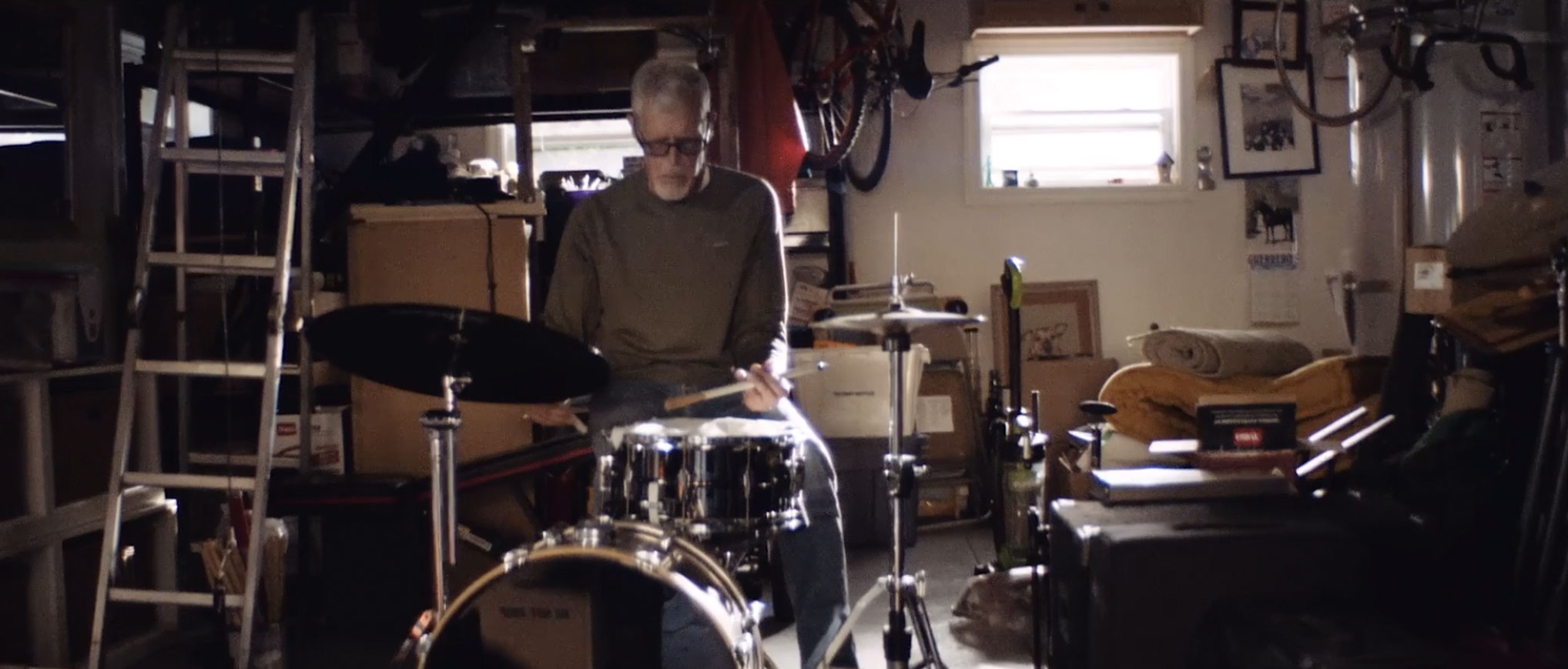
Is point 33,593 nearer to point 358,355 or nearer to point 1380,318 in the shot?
point 358,355

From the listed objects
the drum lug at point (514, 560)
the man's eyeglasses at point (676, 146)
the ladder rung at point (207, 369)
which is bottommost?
the drum lug at point (514, 560)

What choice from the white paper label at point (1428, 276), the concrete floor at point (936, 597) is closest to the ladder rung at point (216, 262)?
the concrete floor at point (936, 597)

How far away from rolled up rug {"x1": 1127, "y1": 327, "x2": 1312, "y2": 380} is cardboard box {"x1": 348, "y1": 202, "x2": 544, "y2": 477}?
8.39 feet

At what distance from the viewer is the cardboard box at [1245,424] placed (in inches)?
115

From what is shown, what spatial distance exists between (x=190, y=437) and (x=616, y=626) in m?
2.53

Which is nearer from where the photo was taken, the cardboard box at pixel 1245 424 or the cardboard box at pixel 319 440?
the cardboard box at pixel 1245 424

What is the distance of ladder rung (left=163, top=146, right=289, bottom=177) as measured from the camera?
3.33m

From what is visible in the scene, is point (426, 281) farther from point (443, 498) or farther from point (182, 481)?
→ point (443, 498)

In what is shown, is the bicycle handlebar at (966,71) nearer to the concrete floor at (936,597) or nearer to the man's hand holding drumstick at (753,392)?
the concrete floor at (936,597)

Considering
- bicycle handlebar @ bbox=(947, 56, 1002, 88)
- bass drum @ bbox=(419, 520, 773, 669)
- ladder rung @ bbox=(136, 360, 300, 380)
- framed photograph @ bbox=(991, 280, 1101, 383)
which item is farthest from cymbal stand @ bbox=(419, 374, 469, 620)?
framed photograph @ bbox=(991, 280, 1101, 383)

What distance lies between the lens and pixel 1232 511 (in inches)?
97.4

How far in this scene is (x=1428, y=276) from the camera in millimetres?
3191

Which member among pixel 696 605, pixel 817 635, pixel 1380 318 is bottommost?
pixel 817 635

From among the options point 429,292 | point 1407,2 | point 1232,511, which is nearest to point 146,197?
point 429,292
